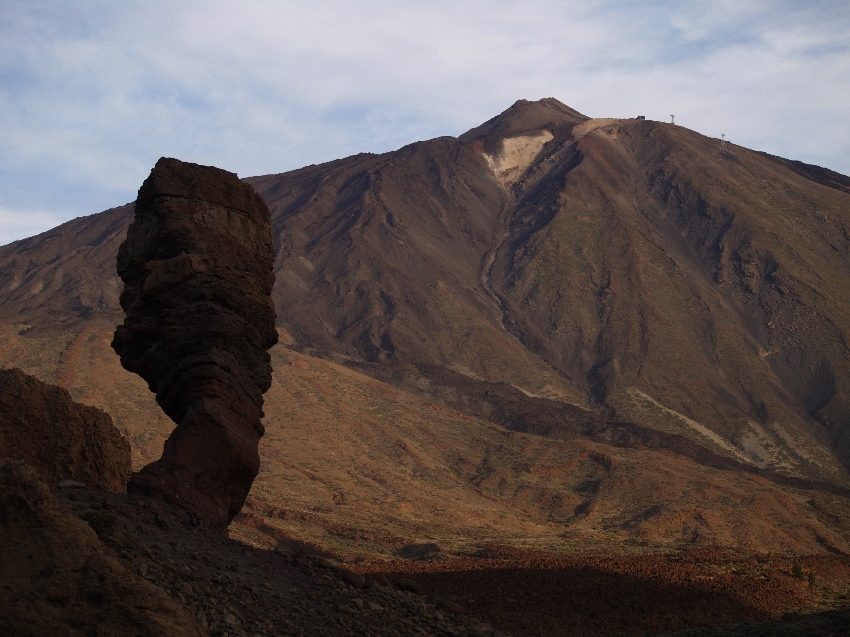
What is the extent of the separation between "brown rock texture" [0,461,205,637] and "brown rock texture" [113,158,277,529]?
213 inches

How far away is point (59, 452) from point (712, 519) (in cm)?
3974

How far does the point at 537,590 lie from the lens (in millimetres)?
20172

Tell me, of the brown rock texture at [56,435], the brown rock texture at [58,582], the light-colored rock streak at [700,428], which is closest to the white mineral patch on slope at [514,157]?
the light-colored rock streak at [700,428]

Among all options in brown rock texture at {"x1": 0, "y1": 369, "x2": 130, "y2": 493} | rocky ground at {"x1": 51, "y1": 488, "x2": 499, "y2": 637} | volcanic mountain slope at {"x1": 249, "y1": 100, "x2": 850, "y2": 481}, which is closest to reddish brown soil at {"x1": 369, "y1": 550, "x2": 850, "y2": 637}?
rocky ground at {"x1": 51, "y1": 488, "x2": 499, "y2": 637}

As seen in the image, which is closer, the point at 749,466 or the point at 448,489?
the point at 448,489

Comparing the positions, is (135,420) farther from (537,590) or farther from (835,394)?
(835,394)

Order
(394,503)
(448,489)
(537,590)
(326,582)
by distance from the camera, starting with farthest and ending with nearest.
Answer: (448,489) < (394,503) < (537,590) < (326,582)

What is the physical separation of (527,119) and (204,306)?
141810mm

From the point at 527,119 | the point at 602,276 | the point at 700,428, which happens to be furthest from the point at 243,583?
the point at 527,119

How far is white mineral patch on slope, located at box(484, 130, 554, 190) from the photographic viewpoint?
134 metres

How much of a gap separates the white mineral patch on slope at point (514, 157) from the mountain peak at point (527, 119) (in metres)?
2.42

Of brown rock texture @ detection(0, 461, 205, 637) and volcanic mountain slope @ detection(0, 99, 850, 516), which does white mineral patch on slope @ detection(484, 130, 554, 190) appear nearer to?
A: volcanic mountain slope @ detection(0, 99, 850, 516)

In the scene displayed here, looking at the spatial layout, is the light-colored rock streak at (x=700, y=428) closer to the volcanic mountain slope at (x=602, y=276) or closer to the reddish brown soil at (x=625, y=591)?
the volcanic mountain slope at (x=602, y=276)

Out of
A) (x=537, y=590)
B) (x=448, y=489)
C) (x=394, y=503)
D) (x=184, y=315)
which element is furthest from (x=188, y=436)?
(x=448, y=489)
